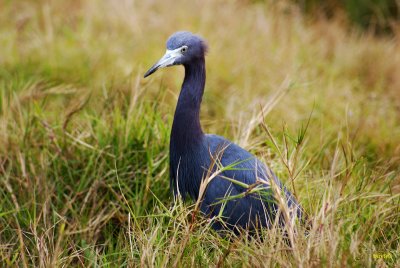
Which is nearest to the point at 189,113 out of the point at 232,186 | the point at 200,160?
the point at 200,160

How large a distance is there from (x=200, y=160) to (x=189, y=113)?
0.83 ft

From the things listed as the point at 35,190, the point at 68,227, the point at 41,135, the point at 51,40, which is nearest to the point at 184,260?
the point at 68,227

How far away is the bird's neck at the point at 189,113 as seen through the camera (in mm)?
3201

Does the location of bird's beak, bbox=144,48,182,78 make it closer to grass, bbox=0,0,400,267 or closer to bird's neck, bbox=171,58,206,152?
bird's neck, bbox=171,58,206,152

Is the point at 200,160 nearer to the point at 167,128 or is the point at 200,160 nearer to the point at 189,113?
the point at 189,113

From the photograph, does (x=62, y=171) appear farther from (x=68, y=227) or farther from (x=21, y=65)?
(x=21, y=65)

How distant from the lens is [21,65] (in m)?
4.96

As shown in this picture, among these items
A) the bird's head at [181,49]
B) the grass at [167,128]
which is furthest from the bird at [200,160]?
the grass at [167,128]

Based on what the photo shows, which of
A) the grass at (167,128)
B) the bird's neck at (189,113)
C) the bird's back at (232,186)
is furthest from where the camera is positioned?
the bird's neck at (189,113)

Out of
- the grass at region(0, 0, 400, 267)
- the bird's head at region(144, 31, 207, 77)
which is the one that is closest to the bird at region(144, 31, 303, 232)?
the bird's head at region(144, 31, 207, 77)

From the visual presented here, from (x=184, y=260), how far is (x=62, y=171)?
126cm

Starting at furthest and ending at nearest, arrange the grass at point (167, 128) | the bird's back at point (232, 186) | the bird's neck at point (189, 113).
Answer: the bird's neck at point (189, 113) < the bird's back at point (232, 186) < the grass at point (167, 128)

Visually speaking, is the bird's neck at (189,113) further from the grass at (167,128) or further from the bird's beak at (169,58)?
the grass at (167,128)

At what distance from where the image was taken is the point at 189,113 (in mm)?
3205
